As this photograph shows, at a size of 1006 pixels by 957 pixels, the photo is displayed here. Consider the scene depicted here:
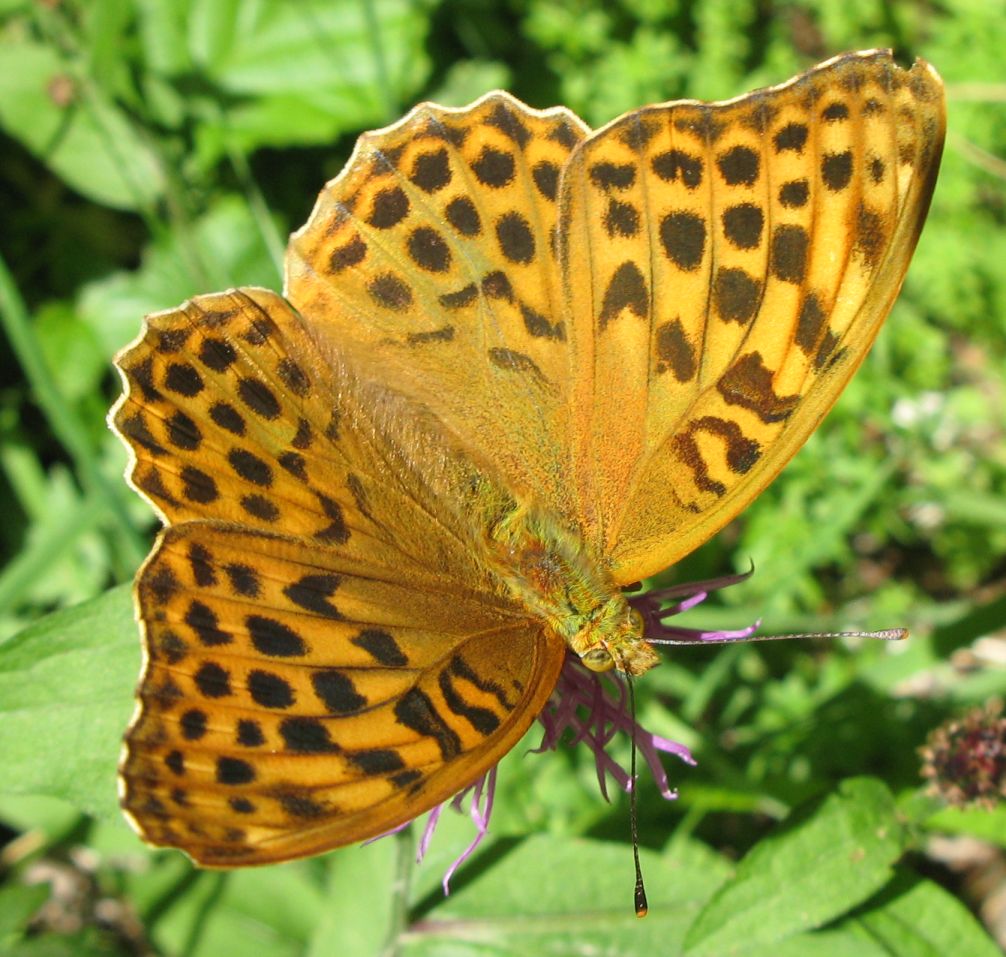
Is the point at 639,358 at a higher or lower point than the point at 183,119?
lower

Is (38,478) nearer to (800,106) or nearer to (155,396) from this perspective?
(155,396)

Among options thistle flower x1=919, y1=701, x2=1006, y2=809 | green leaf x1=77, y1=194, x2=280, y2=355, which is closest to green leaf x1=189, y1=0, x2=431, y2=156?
green leaf x1=77, y1=194, x2=280, y2=355

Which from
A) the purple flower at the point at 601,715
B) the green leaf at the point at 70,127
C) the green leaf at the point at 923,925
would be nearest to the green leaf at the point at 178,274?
the green leaf at the point at 70,127

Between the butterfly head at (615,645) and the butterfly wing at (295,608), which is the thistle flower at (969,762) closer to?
the butterfly head at (615,645)

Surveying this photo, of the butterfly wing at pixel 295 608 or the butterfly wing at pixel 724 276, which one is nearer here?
the butterfly wing at pixel 295 608

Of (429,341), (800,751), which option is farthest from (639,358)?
(800,751)

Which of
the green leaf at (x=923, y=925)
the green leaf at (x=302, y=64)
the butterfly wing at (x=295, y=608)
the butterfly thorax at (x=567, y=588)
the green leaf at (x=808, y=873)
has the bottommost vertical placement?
the green leaf at (x=923, y=925)

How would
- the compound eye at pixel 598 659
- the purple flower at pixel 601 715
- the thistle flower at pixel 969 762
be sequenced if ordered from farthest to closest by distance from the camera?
the thistle flower at pixel 969 762 < the purple flower at pixel 601 715 < the compound eye at pixel 598 659
